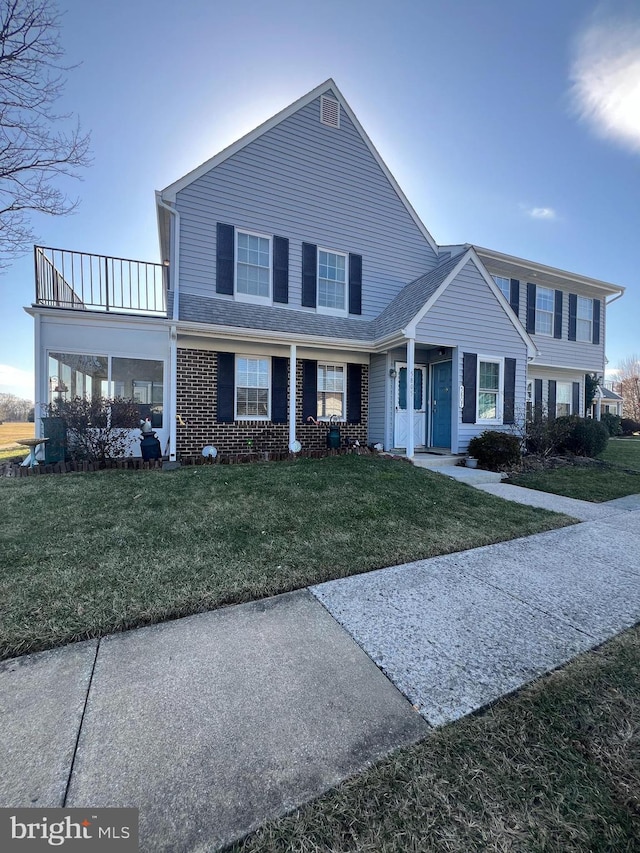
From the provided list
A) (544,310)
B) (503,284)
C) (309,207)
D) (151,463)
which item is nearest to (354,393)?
(309,207)

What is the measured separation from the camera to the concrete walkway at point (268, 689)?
145 centimetres

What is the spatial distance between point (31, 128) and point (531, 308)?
14.6 m

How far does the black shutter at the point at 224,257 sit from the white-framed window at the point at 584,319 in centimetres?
1302

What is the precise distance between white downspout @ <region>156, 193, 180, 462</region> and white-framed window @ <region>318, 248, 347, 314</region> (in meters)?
3.63

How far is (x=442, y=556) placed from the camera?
12.8 feet

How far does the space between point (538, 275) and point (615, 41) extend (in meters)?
6.17

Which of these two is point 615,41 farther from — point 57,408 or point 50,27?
point 57,408

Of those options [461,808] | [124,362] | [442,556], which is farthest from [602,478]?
[124,362]

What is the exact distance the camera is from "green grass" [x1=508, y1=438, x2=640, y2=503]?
6.99 m

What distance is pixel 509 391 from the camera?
10023 millimetres

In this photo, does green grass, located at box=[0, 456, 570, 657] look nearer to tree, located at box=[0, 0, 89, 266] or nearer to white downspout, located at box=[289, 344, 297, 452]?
white downspout, located at box=[289, 344, 297, 452]

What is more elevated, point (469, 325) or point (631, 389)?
point (631, 389)

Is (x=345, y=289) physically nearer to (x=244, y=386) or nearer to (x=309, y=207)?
(x=309, y=207)

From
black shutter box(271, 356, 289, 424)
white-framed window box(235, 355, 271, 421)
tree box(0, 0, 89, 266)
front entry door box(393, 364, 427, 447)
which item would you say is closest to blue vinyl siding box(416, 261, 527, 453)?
front entry door box(393, 364, 427, 447)
